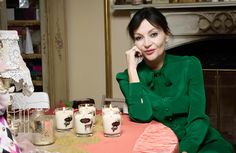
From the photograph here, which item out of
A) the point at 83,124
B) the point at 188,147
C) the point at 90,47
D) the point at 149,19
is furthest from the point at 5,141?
the point at 90,47

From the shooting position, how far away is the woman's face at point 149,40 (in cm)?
180

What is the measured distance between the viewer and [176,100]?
1.75 metres

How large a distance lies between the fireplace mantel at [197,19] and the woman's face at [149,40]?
1113 mm

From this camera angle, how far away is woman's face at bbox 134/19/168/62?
1805 mm

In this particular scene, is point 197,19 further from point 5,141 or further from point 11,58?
point 5,141

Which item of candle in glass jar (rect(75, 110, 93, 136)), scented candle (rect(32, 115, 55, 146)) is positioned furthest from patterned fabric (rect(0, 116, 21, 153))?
candle in glass jar (rect(75, 110, 93, 136))

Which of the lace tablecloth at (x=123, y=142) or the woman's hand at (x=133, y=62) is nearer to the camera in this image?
the lace tablecloth at (x=123, y=142)

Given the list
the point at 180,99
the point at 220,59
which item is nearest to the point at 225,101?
the point at 220,59

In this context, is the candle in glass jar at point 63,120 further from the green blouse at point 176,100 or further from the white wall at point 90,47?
the white wall at point 90,47

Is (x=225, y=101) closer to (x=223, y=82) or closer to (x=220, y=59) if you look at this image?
(x=223, y=82)

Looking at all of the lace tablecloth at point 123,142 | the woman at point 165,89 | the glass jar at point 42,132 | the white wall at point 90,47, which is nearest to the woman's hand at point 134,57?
the woman at point 165,89

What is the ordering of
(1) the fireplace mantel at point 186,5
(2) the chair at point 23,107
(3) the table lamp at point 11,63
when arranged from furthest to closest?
(1) the fireplace mantel at point 186,5
(2) the chair at point 23,107
(3) the table lamp at point 11,63

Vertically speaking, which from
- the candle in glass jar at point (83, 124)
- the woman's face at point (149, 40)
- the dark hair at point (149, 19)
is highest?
the dark hair at point (149, 19)

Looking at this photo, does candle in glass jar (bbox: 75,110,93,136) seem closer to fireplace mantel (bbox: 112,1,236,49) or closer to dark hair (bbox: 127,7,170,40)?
dark hair (bbox: 127,7,170,40)
